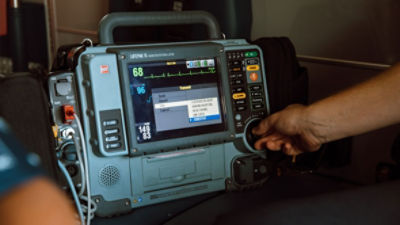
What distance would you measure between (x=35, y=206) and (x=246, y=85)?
1.00 meters

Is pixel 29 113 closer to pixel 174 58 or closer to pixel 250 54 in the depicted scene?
pixel 174 58

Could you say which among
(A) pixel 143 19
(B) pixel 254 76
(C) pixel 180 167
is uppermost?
(A) pixel 143 19

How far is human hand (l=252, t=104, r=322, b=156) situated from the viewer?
1.18m

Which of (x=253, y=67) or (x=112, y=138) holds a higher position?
(x=253, y=67)

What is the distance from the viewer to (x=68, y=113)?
112cm

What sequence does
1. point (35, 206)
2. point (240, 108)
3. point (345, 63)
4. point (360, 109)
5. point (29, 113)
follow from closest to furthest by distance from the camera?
point (35, 206)
point (29, 113)
point (360, 109)
point (240, 108)
point (345, 63)

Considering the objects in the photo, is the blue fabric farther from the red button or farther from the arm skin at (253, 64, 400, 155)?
the red button

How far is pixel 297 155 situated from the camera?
1.41m

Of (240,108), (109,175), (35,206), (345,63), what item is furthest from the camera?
(345,63)

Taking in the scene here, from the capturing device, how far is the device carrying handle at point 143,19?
1.19 metres

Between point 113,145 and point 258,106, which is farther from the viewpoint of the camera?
point 258,106

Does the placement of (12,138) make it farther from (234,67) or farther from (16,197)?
(234,67)

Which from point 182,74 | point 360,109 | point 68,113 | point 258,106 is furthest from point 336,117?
point 68,113

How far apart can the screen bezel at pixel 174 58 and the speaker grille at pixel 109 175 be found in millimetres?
69
